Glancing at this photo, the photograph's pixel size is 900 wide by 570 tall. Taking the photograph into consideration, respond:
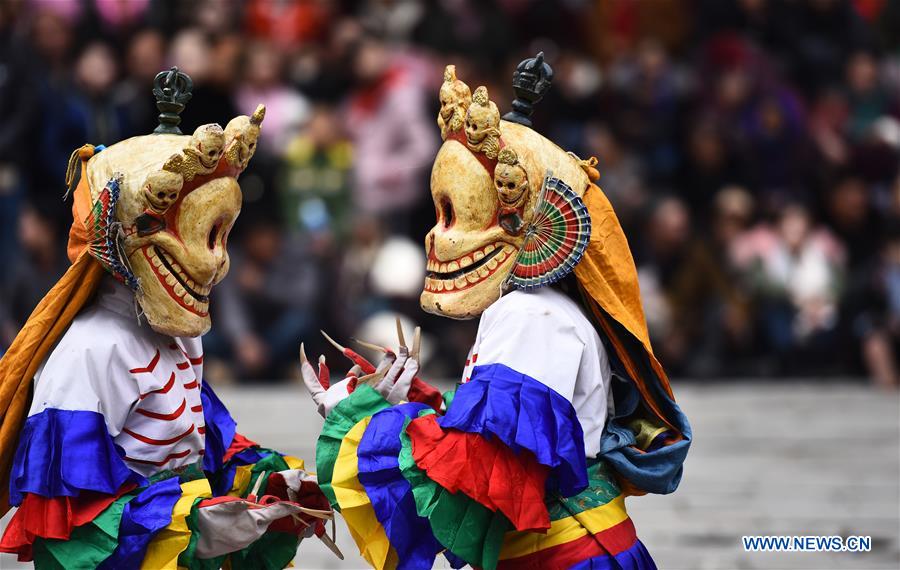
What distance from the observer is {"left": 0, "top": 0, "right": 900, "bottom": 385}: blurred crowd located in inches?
471

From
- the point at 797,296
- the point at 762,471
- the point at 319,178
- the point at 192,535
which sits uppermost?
the point at 319,178

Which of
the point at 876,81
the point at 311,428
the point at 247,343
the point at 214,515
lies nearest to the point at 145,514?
the point at 214,515

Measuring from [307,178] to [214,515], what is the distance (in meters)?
7.83

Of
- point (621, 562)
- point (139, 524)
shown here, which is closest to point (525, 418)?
point (621, 562)

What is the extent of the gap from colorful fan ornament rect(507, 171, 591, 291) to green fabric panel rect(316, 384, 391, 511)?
1.93 feet

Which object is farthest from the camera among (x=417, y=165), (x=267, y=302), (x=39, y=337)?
(x=417, y=165)

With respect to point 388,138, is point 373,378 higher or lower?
lower

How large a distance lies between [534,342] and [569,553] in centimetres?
68

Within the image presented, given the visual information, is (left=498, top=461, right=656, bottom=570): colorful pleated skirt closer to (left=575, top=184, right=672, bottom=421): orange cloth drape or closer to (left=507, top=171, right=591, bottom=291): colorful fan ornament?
(left=575, top=184, right=672, bottom=421): orange cloth drape

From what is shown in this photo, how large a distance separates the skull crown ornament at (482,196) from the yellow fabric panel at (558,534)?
0.73 m

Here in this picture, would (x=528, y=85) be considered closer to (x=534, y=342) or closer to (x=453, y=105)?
(x=453, y=105)

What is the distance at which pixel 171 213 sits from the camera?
16.3 ft

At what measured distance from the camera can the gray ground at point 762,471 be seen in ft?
25.6

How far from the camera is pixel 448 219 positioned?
5.08 metres
